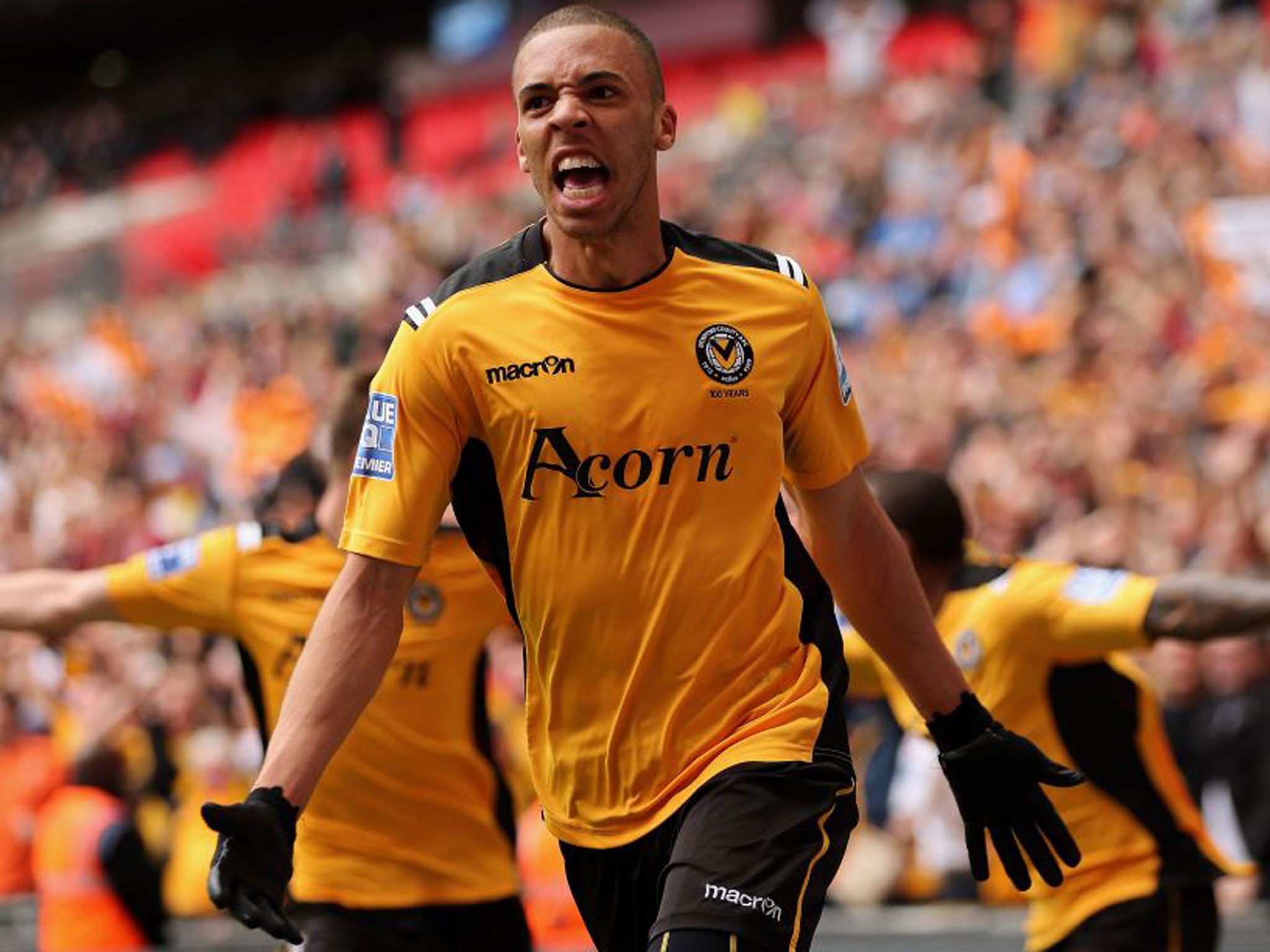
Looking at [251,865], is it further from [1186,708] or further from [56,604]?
[1186,708]

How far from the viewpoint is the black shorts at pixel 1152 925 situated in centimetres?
631

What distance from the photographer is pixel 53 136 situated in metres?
43.5

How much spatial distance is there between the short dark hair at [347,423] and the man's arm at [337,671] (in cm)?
176

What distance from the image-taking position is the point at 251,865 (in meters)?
4.39

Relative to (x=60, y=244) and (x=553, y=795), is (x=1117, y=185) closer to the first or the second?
(x=553, y=795)

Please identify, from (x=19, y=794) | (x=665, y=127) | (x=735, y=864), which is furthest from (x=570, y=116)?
(x=19, y=794)

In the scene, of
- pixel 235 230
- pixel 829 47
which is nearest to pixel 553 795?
pixel 829 47

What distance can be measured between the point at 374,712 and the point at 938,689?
1.92 meters

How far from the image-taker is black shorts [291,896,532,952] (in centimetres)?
644

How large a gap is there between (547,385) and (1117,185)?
38.9 ft

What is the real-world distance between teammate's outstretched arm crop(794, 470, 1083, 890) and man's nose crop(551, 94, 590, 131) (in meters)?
0.96

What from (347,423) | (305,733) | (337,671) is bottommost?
(305,733)

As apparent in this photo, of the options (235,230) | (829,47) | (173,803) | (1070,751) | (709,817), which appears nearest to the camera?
(709,817)

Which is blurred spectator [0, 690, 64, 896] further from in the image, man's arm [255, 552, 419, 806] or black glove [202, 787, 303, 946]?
black glove [202, 787, 303, 946]
